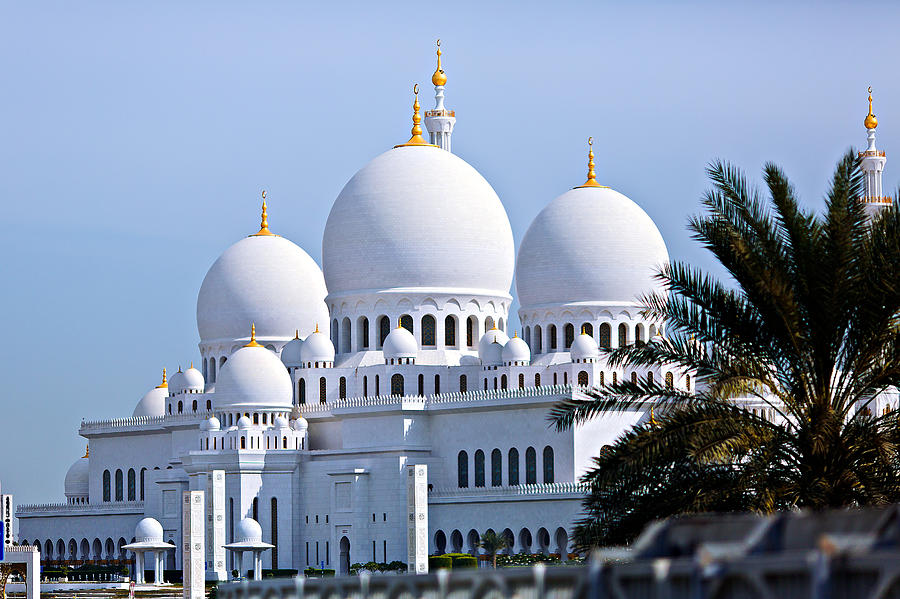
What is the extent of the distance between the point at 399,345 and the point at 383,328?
2952mm

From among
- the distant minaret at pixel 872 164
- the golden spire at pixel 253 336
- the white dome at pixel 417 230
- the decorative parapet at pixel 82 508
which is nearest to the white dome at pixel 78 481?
the decorative parapet at pixel 82 508

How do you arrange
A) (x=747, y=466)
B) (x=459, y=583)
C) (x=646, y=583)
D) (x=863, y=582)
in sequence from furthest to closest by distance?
(x=747, y=466), (x=459, y=583), (x=646, y=583), (x=863, y=582)

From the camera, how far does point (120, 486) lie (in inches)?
2692

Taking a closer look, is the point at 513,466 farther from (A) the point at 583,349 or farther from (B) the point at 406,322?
(B) the point at 406,322

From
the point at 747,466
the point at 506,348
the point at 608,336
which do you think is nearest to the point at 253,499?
the point at 506,348

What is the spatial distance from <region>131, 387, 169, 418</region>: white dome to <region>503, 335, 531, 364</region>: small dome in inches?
743

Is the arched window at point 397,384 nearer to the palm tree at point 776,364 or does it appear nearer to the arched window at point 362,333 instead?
the arched window at point 362,333

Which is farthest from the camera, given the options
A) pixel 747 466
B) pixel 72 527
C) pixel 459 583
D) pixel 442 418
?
pixel 72 527

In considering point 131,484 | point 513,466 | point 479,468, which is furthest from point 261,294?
point 513,466

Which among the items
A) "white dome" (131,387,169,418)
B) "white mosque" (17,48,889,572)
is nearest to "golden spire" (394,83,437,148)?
"white mosque" (17,48,889,572)

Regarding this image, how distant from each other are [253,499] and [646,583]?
163 feet

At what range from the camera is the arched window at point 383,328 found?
2383 inches

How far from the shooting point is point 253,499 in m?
57.9

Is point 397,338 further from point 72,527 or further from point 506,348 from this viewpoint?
point 72,527
